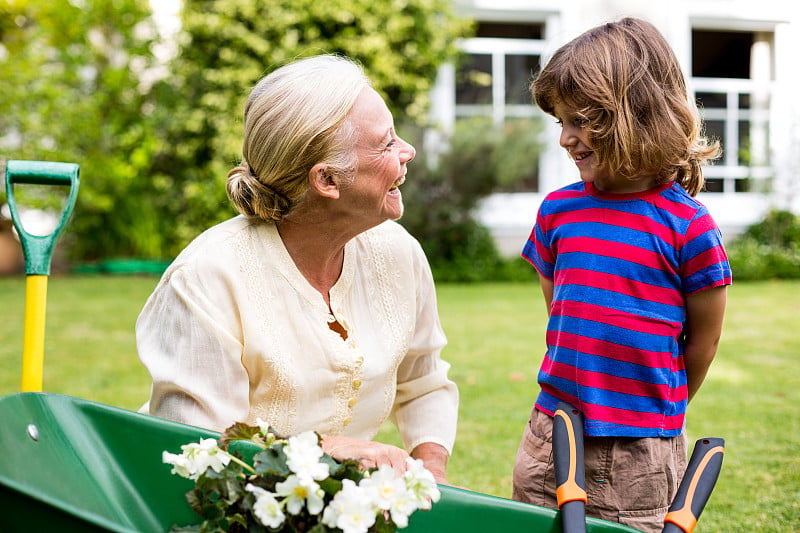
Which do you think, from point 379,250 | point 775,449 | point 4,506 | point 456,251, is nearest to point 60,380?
point 379,250

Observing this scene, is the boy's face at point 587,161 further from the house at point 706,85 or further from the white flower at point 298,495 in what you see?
the house at point 706,85

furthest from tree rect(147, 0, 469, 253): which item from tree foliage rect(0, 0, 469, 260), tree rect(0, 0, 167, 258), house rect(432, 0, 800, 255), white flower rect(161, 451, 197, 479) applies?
white flower rect(161, 451, 197, 479)

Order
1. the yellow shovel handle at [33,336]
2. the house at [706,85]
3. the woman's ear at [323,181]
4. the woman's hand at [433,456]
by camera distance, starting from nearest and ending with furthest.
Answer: the yellow shovel handle at [33,336], the woman's ear at [323,181], the woman's hand at [433,456], the house at [706,85]

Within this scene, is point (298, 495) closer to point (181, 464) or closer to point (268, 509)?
point (268, 509)

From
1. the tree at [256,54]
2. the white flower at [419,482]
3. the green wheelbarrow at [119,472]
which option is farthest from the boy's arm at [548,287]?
the tree at [256,54]

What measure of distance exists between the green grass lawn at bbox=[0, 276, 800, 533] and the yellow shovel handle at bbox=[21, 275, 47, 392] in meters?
1.92

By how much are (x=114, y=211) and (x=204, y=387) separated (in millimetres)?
8874

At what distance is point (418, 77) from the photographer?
955cm

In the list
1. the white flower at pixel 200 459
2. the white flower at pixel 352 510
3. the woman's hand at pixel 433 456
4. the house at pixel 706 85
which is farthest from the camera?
the house at pixel 706 85

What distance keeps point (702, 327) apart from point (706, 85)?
10653 millimetres

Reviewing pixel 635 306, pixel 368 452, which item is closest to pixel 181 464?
pixel 368 452

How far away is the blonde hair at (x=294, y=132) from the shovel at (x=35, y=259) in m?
0.36

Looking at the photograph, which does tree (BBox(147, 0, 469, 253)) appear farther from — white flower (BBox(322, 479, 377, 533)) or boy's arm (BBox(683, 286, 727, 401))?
white flower (BBox(322, 479, 377, 533))

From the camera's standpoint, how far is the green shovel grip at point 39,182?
5.00ft
